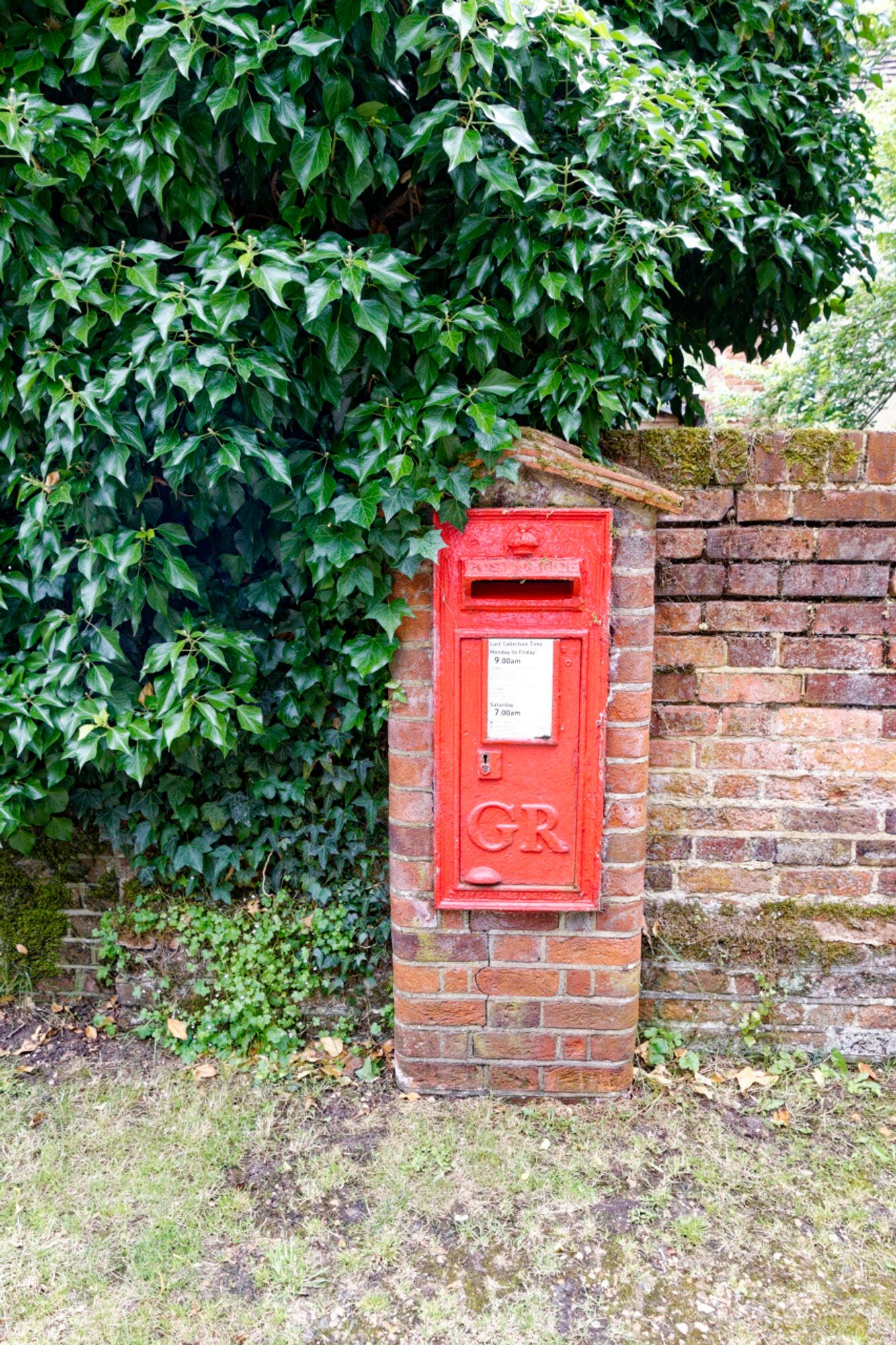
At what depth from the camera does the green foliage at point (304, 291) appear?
1.86 metres

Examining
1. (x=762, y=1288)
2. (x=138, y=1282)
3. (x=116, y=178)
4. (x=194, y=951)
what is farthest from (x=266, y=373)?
(x=762, y=1288)

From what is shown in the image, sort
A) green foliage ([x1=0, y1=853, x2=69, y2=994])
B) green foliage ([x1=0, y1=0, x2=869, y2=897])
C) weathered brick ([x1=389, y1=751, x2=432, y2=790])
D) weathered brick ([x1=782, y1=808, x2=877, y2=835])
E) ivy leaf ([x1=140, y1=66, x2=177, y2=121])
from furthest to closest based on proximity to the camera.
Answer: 1. green foliage ([x1=0, y1=853, x2=69, y2=994])
2. weathered brick ([x1=782, y1=808, x2=877, y2=835])
3. weathered brick ([x1=389, y1=751, x2=432, y2=790])
4. green foliage ([x1=0, y1=0, x2=869, y2=897])
5. ivy leaf ([x1=140, y1=66, x2=177, y2=121])

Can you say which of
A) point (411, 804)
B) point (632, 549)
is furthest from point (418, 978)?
point (632, 549)

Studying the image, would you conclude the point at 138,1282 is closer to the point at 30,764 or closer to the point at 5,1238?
the point at 5,1238

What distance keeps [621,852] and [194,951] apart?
1.47 metres

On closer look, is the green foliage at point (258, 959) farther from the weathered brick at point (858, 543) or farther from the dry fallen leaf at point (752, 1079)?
the weathered brick at point (858, 543)

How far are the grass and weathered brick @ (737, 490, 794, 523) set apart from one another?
1744mm

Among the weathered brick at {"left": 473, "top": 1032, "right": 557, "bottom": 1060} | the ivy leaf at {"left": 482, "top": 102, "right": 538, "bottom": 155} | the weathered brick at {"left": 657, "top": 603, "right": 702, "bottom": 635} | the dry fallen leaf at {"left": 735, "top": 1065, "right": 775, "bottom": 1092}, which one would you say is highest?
the ivy leaf at {"left": 482, "top": 102, "right": 538, "bottom": 155}

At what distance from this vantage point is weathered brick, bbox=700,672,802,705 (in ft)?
8.25

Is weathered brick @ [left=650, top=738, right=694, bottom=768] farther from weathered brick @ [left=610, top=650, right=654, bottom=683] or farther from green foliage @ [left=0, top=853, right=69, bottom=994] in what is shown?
green foliage @ [left=0, top=853, right=69, bottom=994]

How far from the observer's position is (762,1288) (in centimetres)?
196

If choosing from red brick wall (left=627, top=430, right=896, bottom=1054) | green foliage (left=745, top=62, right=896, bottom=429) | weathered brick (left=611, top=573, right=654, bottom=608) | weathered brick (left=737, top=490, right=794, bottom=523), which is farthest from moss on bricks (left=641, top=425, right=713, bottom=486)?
green foliage (left=745, top=62, right=896, bottom=429)

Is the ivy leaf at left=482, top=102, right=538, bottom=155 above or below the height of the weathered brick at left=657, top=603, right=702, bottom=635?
above

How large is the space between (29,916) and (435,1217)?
5.58ft
